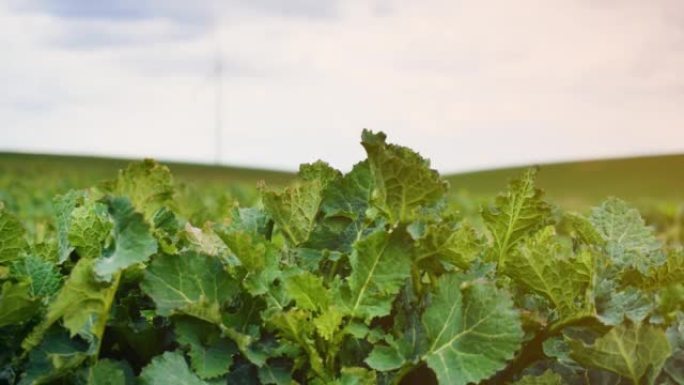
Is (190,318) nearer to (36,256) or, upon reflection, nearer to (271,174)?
(36,256)

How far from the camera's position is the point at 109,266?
1756mm

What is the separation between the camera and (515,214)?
6.95ft

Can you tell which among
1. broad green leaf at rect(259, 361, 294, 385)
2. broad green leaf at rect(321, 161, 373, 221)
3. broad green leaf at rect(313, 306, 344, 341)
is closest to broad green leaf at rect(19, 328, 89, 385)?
broad green leaf at rect(259, 361, 294, 385)

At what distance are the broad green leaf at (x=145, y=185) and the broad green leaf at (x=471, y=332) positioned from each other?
58cm

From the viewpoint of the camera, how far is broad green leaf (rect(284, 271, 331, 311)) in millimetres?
1838

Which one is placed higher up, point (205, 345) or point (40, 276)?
point (40, 276)

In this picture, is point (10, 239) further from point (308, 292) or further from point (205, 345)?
point (308, 292)

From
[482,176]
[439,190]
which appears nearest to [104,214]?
[439,190]

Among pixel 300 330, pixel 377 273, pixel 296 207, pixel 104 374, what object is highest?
pixel 296 207

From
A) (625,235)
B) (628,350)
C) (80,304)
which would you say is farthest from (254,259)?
(625,235)

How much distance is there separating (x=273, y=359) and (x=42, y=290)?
0.52 meters

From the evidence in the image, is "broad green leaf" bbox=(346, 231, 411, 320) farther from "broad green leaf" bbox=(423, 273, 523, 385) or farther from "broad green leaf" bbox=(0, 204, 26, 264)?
"broad green leaf" bbox=(0, 204, 26, 264)

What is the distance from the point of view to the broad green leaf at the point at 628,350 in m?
1.79

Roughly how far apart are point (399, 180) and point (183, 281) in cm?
47
